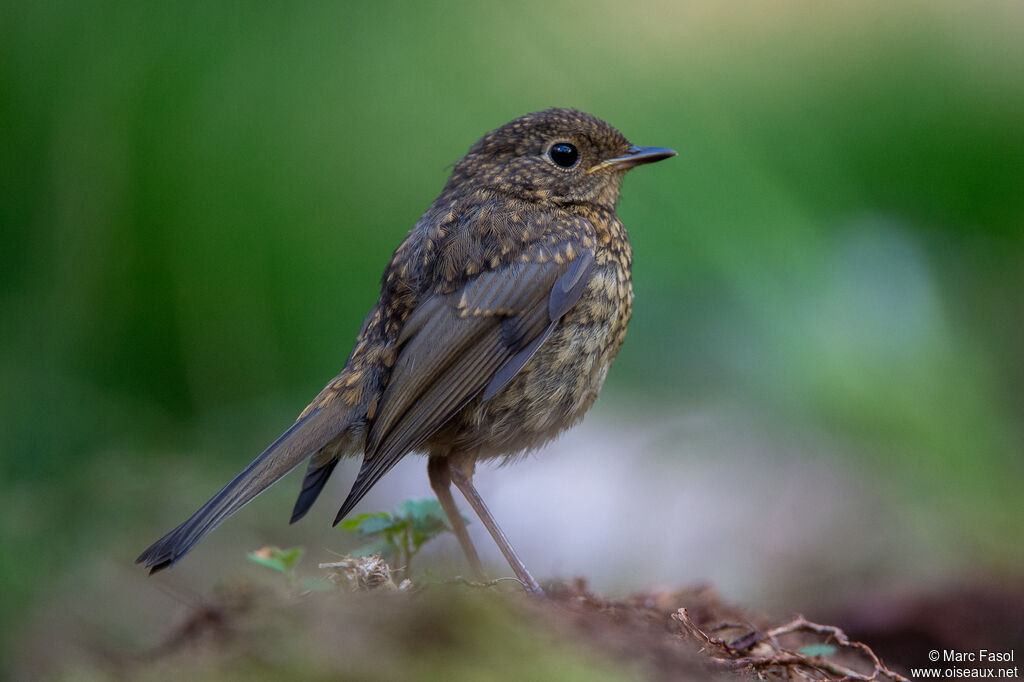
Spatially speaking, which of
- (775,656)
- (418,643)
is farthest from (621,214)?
(418,643)

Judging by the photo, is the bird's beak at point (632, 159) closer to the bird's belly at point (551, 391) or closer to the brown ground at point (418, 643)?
the bird's belly at point (551, 391)

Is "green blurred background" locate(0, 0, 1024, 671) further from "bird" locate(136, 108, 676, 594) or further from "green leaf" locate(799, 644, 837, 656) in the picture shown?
"green leaf" locate(799, 644, 837, 656)

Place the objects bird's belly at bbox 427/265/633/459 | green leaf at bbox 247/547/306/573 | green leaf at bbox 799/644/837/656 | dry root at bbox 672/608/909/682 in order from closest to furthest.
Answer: dry root at bbox 672/608/909/682 → green leaf at bbox 247/547/306/573 → green leaf at bbox 799/644/837/656 → bird's belly at bbox 427/265/633/459

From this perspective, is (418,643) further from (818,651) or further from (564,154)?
(564,154)

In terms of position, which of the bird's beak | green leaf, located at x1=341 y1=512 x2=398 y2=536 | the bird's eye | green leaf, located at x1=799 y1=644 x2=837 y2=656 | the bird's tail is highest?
the bird's eye

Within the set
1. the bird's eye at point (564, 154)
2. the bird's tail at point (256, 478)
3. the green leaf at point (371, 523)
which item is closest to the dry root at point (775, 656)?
the green leaf at point (371, 523)

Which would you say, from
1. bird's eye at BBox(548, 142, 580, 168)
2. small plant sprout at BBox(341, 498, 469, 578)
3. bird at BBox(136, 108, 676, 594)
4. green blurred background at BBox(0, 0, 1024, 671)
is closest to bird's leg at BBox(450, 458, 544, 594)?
bird at BBox(136, 108, 676, 594)

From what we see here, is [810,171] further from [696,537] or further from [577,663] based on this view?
[577,663]
